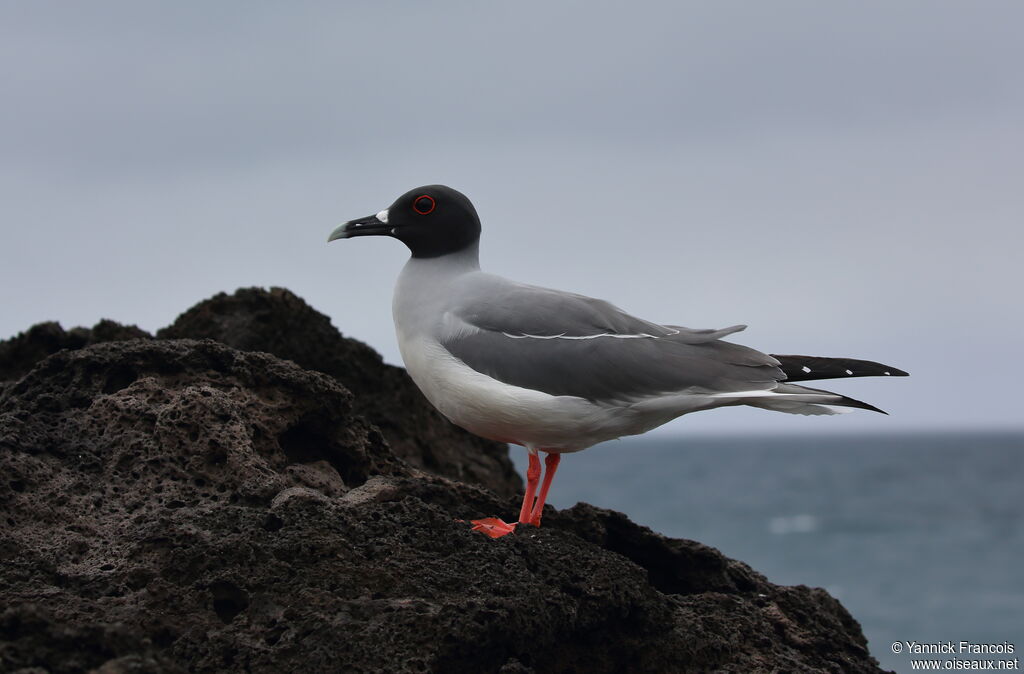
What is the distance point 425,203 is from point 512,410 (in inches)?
68.0

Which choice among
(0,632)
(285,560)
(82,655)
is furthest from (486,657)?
(0,632)

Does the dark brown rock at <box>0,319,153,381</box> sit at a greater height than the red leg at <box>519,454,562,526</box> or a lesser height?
greater

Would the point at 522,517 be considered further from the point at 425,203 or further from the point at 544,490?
the point at 425,203

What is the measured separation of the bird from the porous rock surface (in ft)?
1.78

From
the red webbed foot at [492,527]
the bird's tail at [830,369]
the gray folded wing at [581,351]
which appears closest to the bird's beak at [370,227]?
the gray folded wing at [581,351]

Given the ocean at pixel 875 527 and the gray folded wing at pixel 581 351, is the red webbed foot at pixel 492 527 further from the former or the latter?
the ocean at pixel 875 527

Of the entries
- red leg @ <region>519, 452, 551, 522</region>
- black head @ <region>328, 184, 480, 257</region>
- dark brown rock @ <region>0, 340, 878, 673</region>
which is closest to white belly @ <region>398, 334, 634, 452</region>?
red leg @ <region>519, 452, 551, 522</region>

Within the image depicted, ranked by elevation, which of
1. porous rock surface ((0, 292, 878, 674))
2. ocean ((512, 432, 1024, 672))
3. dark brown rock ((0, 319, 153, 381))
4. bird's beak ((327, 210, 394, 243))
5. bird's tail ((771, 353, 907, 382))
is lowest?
porous rock surface ((0, 292, 878, 674))

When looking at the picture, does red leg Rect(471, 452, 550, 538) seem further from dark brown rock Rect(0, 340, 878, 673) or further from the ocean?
the ocean

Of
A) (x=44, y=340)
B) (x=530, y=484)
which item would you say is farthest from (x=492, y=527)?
(x=44, y=340)

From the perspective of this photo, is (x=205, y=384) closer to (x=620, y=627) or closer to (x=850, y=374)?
(x=620, y=627)

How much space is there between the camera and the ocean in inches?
1667

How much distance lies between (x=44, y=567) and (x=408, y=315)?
9.18 feet

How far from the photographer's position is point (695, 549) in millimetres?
7316
